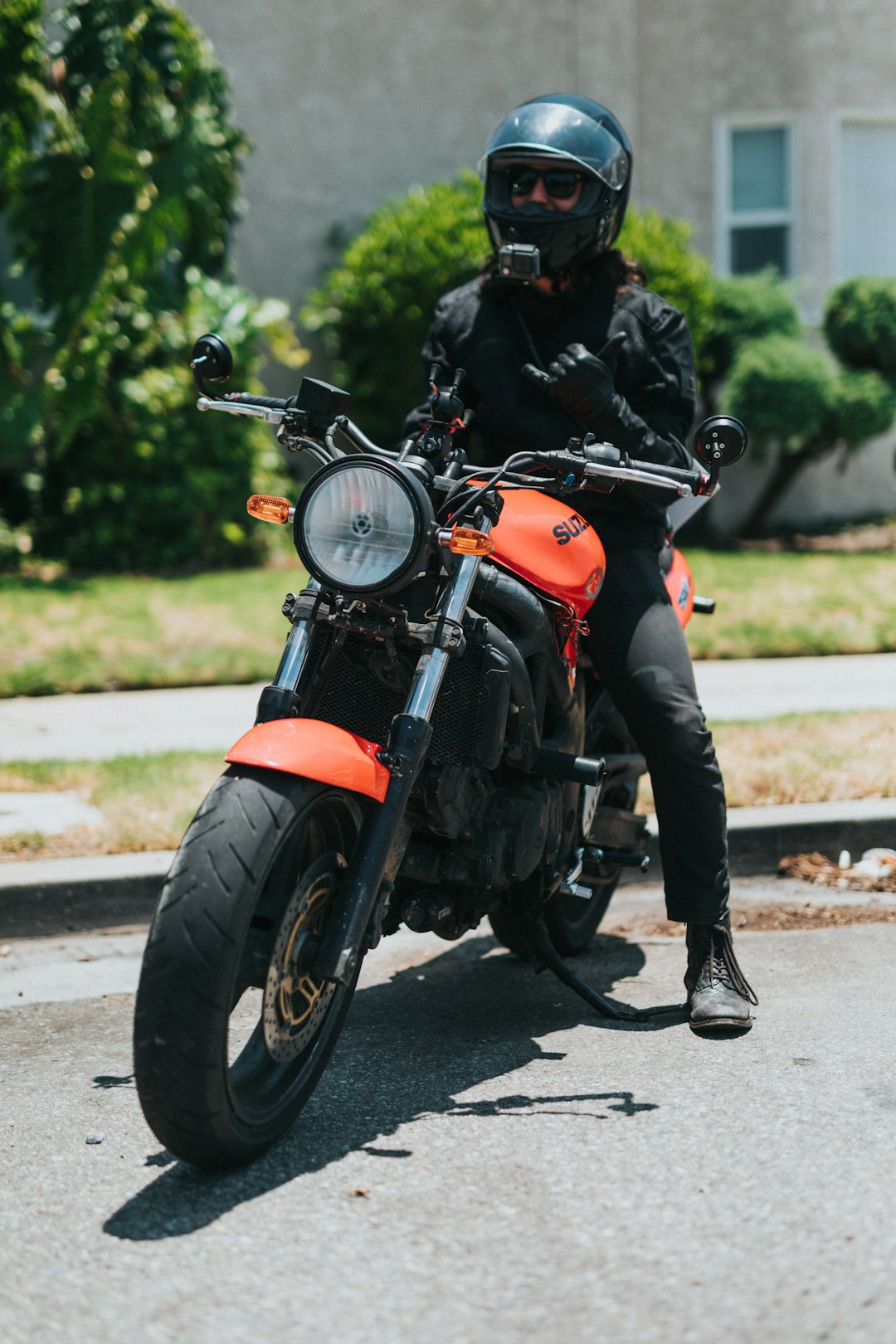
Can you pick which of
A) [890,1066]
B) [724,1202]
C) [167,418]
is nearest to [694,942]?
[890,1066]

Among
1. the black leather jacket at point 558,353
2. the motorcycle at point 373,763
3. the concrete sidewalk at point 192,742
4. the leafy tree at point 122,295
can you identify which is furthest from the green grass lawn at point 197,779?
the leafy tree at point 122,295

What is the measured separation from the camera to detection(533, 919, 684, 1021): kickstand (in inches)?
154

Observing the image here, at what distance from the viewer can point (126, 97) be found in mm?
9969

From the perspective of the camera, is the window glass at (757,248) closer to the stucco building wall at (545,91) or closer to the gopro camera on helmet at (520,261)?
the stucco building wall at (545,91)

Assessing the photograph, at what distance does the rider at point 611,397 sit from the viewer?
12.9 ft

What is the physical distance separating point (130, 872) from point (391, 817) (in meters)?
2.07

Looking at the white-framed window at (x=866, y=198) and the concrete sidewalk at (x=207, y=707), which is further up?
the white-framed window at (x=866, y=198)

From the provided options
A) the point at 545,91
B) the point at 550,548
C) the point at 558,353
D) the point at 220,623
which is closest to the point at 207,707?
the point at 220,623

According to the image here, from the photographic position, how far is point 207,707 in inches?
292

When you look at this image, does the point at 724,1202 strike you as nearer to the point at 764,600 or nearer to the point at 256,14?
the point at 764,600

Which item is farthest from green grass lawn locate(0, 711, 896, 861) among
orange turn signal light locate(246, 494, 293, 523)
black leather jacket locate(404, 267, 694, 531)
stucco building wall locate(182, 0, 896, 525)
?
stucco building wall locate(182, 0, 896, 525)

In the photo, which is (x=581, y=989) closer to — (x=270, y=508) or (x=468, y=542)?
(x=468, y=542)

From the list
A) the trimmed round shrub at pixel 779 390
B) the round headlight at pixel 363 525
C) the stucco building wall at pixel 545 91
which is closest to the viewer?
the round headlight at pixel 363 525

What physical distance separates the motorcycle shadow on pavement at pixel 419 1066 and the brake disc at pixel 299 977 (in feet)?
0.68
